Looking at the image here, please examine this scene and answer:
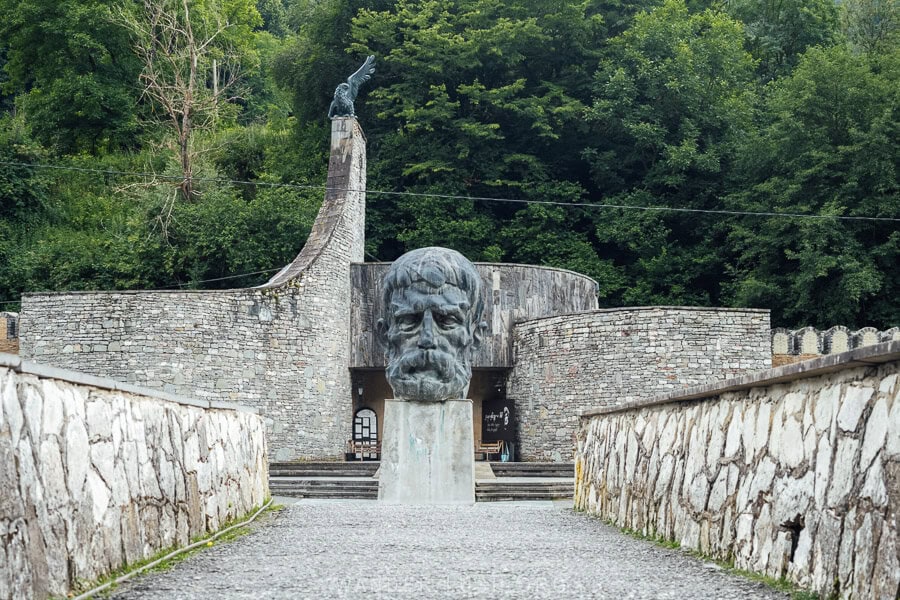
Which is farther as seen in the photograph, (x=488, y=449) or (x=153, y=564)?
(x=488, y=449)

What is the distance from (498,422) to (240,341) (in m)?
6.33

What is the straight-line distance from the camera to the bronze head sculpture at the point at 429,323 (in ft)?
46.2

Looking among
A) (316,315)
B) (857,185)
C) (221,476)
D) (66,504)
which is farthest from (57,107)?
(66,504)

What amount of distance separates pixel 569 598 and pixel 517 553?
2130mm

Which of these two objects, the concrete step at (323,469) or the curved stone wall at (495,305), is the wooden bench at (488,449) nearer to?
the curved stone wall at (495,305)

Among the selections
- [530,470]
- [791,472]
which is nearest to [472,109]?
[530,470]

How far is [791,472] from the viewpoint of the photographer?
5492 mm

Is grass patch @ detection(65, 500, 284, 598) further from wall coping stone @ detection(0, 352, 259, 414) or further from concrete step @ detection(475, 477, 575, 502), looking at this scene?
concrete step @ detection(475, 477, 575, 502)

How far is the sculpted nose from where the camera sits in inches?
557

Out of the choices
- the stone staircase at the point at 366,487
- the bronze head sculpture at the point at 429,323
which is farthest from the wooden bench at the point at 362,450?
the bronze head sculpture at the point at 429,323

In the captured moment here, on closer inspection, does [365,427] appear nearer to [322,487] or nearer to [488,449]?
[488,449]

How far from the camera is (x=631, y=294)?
33.2 metres

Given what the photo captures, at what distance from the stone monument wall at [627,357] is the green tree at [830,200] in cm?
613

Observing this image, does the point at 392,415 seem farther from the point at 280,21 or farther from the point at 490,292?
the point at 280,21
